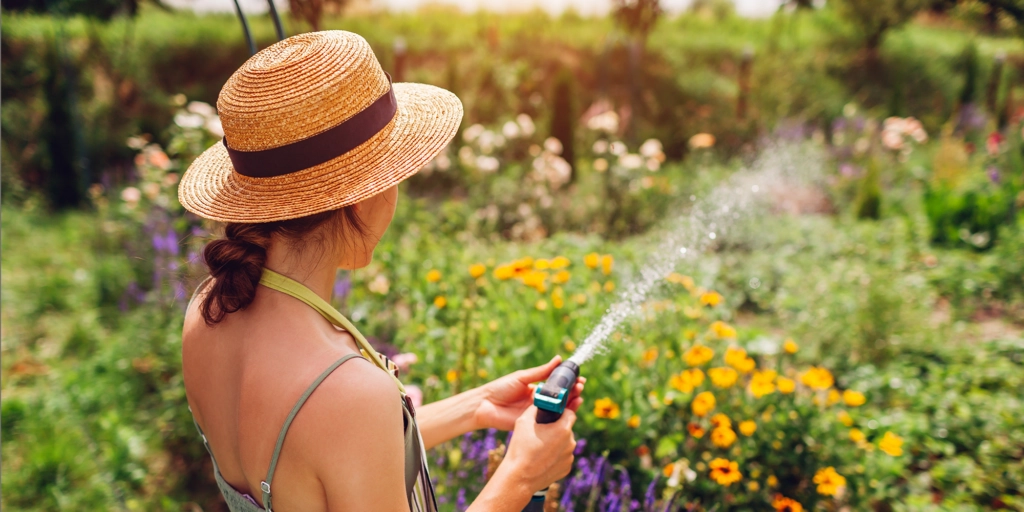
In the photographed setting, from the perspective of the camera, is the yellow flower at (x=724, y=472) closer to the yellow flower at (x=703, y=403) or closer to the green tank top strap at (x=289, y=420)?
the yellow flower at (x=703, y=403)

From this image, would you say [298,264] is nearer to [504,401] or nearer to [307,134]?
[307,134]

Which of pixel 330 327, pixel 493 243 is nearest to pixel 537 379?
pixel 330 327

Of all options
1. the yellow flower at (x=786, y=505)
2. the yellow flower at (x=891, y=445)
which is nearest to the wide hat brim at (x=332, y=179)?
the yellow flower at (x=786, y=505)

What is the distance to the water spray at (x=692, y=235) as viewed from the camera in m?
1.26

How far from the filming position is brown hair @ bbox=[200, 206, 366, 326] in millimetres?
1072

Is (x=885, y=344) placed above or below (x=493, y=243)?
above

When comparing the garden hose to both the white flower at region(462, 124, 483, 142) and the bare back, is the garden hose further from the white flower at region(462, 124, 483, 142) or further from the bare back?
the white flower at region(462, 124, 483, 142)

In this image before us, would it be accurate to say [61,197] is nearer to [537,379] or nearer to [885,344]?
[537,379]

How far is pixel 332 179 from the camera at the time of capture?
3.54ft

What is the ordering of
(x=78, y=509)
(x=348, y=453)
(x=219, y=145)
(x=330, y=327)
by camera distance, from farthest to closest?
1. (x=78, y=509)
2. (x=219, y=145)
3. (x=330, y=327)
4. (x=348, y=453)

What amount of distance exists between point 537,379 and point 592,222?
472 centimetres

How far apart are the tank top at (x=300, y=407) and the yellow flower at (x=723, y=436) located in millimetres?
1239

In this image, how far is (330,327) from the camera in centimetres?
110

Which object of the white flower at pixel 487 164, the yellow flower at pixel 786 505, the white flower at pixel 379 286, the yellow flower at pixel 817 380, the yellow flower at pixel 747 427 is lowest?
the white flower at pixel 487 164
